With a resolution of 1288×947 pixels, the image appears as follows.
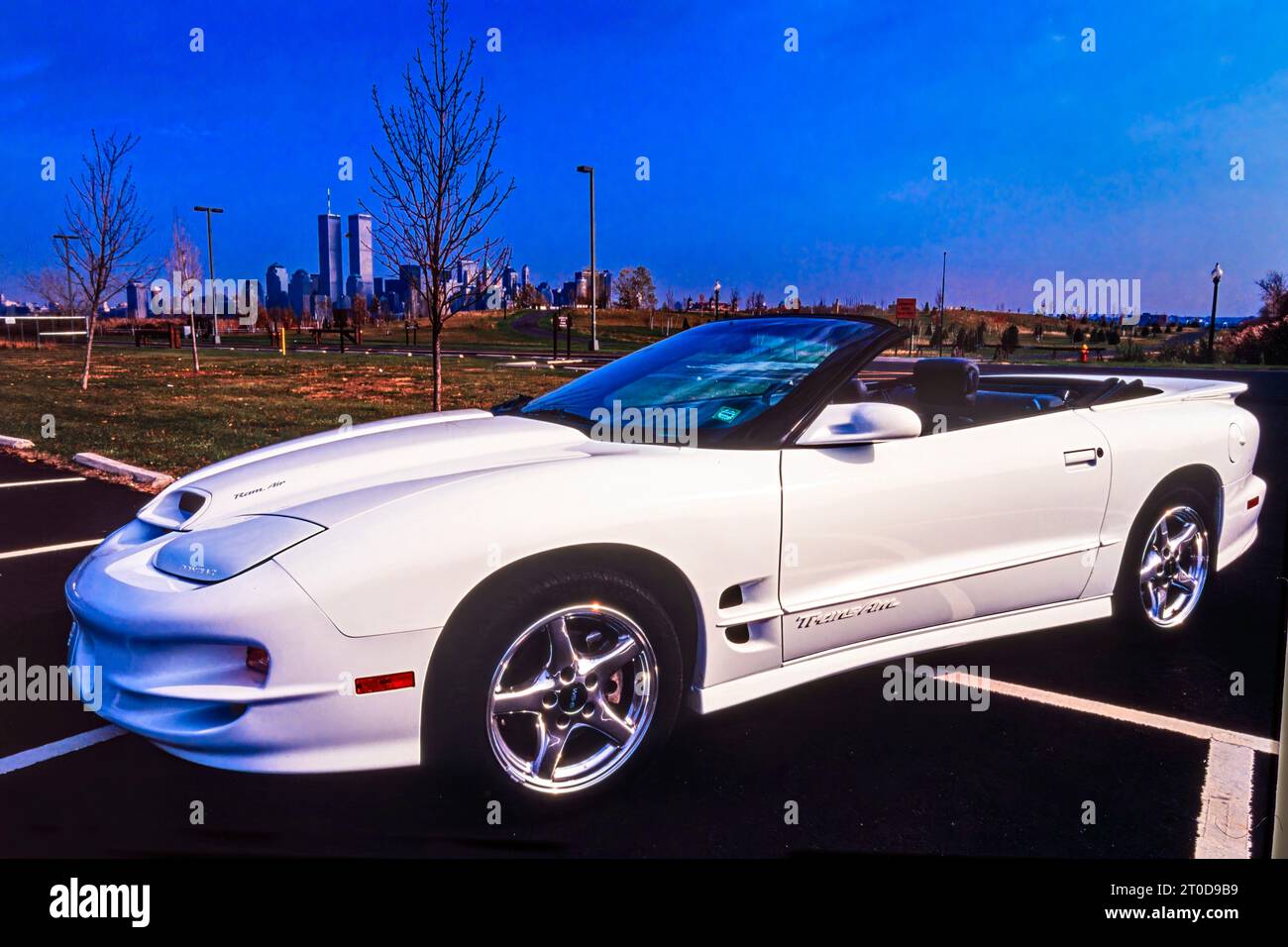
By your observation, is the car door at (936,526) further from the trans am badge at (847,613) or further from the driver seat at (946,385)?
the driver seat at (946,385)

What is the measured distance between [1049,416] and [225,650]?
3081 mm

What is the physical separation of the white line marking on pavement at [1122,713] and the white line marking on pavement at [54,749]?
317 cm

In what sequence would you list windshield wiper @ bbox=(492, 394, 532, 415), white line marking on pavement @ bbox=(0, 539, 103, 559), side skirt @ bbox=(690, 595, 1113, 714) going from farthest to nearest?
white line marking on pavement @ bbox=(0, 539, 103, 559), windshield wiper @ bbox=(492, 394, 532, 415), side skirt @ bbox=(690, 595, 1113, 714)

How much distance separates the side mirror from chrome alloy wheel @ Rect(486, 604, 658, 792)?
0.89m

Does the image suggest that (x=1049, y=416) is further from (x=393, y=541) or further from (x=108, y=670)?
(x=108, y=670)

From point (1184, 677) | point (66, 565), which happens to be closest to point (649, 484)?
point (1184, 677)

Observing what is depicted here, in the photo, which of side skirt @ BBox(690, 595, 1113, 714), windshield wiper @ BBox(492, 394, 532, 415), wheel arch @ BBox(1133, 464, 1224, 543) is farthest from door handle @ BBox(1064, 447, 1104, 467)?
windshield wiper @ BBox(492, 394, 532, 415)

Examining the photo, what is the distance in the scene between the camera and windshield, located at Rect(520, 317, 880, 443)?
3.30 m

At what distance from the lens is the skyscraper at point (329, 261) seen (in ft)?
364

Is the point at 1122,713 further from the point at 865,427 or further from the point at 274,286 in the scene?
the point at 274,286

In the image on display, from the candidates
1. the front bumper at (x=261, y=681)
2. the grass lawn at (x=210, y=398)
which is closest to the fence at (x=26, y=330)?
the grass lawn at (x=210, y=398)

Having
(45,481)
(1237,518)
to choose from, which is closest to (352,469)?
(1237,518)

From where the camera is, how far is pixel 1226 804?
2875 mm

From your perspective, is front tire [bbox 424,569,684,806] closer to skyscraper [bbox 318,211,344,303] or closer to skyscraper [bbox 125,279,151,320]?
skyscraper [bbox 125,279,151,320]
